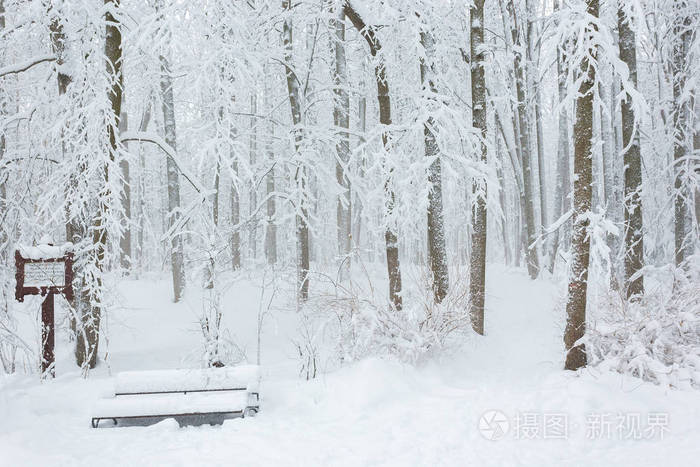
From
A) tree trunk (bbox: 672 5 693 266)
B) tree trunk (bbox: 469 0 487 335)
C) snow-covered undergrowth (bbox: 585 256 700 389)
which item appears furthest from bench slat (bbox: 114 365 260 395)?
tree trunk (bbox: 672 5 693 266)

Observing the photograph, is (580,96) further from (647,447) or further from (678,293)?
(647,447)

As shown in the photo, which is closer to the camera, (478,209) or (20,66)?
(20,66)

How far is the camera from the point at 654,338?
6.49 m

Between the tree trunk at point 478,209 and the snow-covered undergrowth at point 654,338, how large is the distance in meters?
2.52

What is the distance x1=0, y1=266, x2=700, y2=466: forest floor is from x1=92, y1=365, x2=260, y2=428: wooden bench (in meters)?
0.17

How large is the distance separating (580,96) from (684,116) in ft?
21.1

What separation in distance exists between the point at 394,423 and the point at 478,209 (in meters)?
5.50

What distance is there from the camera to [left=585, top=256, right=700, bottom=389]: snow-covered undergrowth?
598cm

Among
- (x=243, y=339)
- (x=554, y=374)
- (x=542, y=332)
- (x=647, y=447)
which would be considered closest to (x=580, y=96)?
(x=554, y=374)

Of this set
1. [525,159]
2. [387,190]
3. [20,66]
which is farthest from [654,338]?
[20,66]

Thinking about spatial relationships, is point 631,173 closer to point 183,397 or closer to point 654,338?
point 654,338

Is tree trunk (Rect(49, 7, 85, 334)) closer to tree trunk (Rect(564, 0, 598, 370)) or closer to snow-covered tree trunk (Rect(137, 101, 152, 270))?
snow-covered tree trunk (Rect(137, 101, 152, 270))

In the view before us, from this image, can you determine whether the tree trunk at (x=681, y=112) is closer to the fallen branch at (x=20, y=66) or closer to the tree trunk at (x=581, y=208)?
the tree trunk at (x=581, y=208)

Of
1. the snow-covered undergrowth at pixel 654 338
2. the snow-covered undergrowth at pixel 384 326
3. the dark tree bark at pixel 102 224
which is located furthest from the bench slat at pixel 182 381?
the snow-covered undergrowth at pixel 654 338
